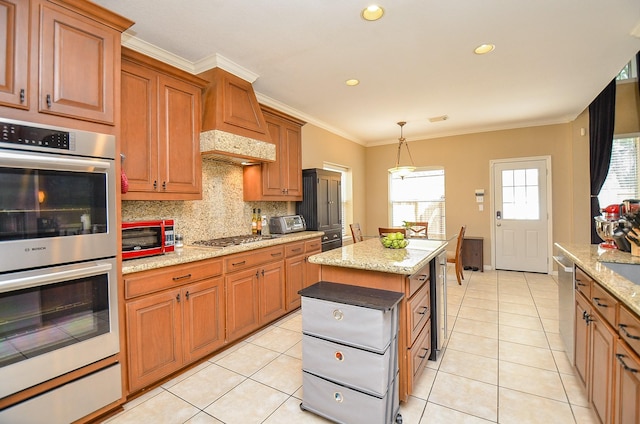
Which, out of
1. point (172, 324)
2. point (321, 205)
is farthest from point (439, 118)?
point (172, 324)

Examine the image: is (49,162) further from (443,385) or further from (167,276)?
(443,385)

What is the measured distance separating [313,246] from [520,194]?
4165 mm

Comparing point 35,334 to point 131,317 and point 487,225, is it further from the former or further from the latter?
point 487,225

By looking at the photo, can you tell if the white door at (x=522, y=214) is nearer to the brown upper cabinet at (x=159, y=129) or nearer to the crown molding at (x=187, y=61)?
the crown molding at (x=187, y=61)

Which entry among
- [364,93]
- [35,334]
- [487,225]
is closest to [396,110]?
[364,93]

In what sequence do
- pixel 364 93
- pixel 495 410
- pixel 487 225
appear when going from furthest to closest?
pixel 487 225 → pixel 364 93 → pixel 495 410

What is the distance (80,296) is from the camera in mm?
1735

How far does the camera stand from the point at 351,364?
166cm

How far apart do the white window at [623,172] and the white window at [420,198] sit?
8.15ft

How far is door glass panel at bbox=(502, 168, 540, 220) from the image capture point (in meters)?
5.36

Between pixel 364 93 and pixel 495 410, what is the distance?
3432 mm

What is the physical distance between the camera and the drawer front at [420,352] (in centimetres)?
194

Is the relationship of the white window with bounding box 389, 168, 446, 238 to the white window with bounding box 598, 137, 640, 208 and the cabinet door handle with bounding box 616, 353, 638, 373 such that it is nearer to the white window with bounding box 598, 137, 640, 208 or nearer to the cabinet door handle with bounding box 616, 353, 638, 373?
the white window with bounding box 598, 137, 640, 208

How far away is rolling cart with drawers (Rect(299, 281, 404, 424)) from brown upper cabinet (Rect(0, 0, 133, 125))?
175cm
